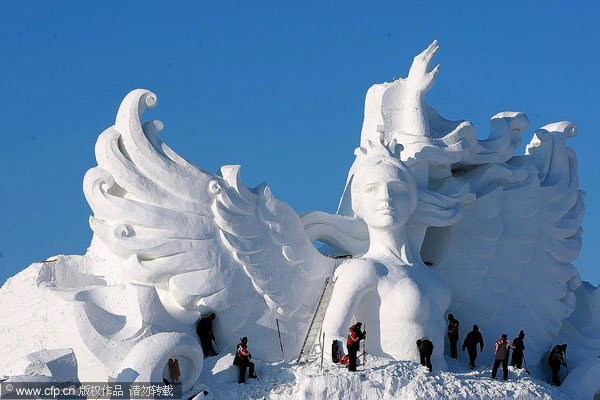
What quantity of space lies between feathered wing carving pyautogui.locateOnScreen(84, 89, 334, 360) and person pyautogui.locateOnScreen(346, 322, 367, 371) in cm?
218

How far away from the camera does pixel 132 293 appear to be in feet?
66.3

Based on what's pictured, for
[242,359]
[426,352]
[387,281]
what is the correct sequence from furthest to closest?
1. [387,281]
2. [426,352]
3. [242,359]

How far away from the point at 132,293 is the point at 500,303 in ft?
21.5

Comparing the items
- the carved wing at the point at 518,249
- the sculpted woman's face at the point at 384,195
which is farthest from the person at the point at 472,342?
the sculpted woman's face at the point at 384,195

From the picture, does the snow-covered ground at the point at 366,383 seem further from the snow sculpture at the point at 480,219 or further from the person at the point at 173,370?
the snow sculpture at the point at 480,219

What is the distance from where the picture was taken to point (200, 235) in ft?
68.8

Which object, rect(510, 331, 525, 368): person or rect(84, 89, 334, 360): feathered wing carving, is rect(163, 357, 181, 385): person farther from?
rect(510, 331, 525, 368): person

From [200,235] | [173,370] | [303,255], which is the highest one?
[200,235]

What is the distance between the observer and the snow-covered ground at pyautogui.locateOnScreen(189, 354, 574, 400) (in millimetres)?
19016

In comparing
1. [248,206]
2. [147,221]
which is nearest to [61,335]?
[147,221]

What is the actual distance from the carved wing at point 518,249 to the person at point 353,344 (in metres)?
3.69

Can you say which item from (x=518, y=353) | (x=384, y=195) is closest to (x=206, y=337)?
(x=384, y=195)

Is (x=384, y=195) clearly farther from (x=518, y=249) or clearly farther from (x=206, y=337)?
(x=206, y=337)

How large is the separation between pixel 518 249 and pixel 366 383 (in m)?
5.39
